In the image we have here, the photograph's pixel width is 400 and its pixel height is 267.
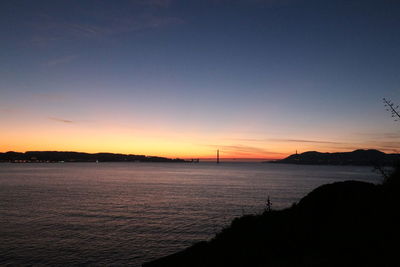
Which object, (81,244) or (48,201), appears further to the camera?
(48,201)

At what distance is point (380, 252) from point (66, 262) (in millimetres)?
23635

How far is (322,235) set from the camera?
12734mm

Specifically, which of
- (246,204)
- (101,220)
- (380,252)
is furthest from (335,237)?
(246,204)

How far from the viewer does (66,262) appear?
24000mm

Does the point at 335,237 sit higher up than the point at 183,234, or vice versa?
the point at 335,237

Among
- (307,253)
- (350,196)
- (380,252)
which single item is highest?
(350,196)

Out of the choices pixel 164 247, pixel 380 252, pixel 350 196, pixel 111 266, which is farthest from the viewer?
pixel 164 247

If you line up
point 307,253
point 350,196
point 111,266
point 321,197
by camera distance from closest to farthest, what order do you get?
point 307,253 → point 350,196 → point 321,197 → point 111,266

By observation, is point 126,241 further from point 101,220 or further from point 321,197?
point 321,197

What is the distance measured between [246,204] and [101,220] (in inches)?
1081

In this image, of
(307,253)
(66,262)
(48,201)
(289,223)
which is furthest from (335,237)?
(48,201)

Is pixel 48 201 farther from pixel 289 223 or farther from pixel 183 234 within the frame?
pixel 289 223

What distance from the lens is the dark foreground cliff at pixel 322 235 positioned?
9633 mm

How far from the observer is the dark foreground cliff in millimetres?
9633
